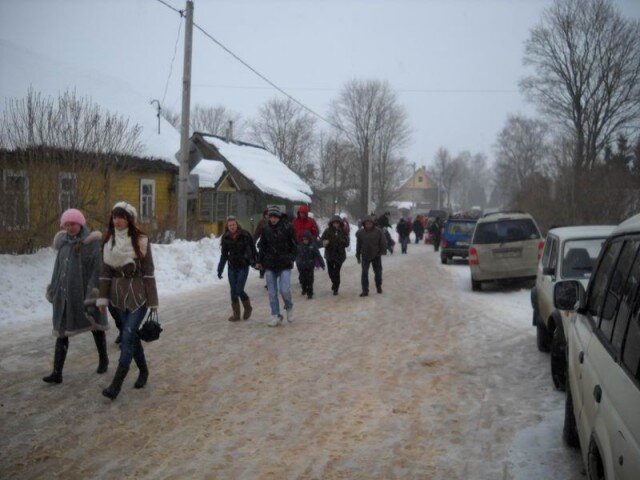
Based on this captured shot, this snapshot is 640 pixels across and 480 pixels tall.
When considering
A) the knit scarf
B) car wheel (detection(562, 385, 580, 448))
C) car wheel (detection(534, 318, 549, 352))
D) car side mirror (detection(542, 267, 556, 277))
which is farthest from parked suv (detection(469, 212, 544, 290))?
the knit scarf

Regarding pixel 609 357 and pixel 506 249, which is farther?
pixel 506 249

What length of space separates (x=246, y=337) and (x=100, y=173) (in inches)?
342

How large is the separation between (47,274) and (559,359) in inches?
389

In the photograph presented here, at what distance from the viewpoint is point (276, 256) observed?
939 centimetres

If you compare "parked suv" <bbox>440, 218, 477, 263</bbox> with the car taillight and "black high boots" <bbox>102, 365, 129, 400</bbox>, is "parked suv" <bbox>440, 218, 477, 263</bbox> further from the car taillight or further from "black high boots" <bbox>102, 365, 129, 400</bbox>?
"black high boots" <bbox>102, 365, 129, 400</bbox>

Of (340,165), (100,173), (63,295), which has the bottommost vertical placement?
(63,295)

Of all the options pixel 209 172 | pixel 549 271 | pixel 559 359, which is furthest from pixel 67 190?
pixel 209 172

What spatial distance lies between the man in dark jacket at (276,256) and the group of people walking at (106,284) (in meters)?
3.35

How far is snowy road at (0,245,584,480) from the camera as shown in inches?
170

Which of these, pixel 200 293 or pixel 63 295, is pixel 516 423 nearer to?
pixel 63 295

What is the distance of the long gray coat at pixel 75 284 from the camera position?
6.03m

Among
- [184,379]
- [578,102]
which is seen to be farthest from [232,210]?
[184,379]

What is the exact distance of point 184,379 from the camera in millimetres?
6457

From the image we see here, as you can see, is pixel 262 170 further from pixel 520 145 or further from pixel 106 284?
pixel 520 145
